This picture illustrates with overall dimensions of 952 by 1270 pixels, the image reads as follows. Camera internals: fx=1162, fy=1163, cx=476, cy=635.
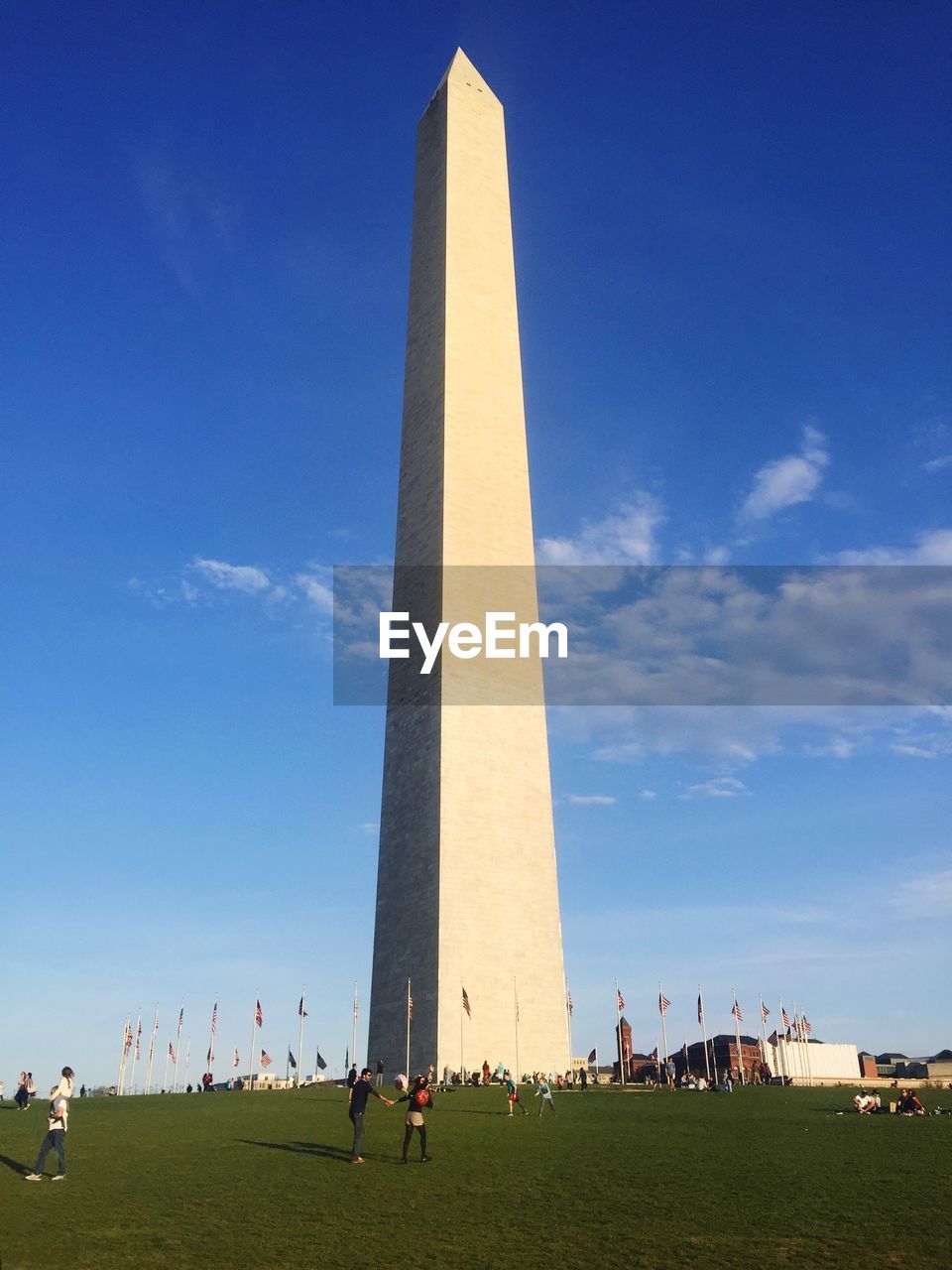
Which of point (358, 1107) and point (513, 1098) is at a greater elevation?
point (513, 1098)

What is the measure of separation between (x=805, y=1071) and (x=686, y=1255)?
1948 inches

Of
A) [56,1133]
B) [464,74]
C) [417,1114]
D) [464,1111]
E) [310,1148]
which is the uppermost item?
[464,74]

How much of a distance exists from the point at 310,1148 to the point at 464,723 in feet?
81.0

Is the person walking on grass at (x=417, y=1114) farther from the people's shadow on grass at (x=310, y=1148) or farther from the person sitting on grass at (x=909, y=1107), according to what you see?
the person sitting on grass at (x=909, y=1107)

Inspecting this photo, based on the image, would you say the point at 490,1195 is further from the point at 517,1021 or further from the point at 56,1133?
the point at 517,1021

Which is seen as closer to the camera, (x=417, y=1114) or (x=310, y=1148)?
(x=417, y=1114)

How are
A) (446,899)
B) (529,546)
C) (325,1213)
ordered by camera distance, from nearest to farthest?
(325,1213) → (446,899) → (529,546)

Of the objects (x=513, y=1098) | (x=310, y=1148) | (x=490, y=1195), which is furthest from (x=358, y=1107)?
(x=513, y=1098)

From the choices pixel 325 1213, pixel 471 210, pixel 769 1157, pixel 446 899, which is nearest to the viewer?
pixel 325 1213

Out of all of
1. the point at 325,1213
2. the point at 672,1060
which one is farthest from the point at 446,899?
the point at 672,1060

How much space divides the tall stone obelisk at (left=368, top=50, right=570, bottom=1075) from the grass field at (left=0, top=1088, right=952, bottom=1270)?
1530cm

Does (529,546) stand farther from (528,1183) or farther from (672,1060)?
(672,1060)

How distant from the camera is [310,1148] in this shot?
21156mm

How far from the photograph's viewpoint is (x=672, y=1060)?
8900 centimetres
